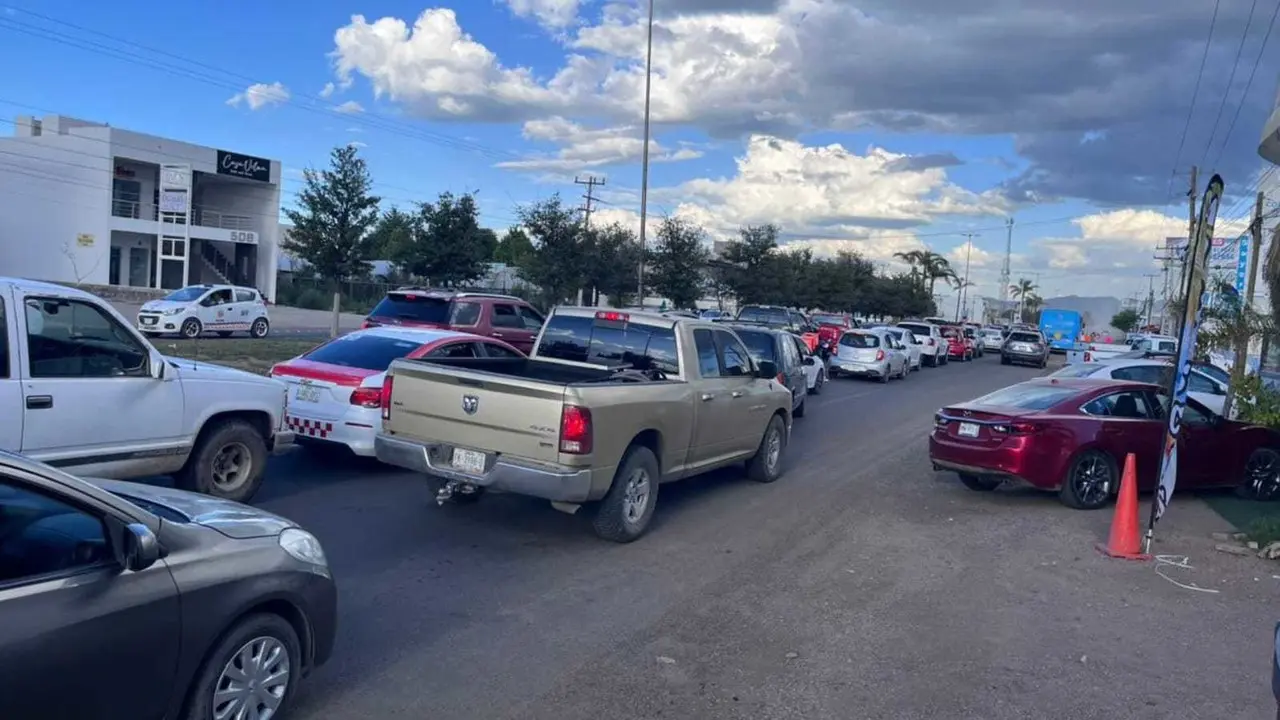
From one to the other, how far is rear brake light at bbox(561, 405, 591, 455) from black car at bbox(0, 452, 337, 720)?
305cm

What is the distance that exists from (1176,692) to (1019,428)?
5118 millimetres

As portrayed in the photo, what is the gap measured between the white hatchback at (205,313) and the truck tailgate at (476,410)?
21.2 meters

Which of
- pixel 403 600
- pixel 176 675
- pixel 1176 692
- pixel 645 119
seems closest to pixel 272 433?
pixel 403 600

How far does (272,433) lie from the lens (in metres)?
8.89

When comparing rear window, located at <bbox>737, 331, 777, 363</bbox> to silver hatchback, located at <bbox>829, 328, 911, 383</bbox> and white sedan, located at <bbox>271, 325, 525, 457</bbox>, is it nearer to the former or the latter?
white sedan, located at <bbox>271, 325, 525, 457</bbox>

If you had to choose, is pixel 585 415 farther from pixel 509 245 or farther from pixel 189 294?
pixel 509 245

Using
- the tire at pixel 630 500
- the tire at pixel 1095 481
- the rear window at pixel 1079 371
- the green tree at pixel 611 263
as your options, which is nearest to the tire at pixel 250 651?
the tire at pixel 630 500

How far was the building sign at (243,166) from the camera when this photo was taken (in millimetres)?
53250

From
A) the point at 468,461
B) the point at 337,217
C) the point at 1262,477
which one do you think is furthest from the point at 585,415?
the point at 337,217

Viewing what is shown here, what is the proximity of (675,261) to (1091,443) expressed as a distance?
31.5 meters

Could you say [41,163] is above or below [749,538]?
above

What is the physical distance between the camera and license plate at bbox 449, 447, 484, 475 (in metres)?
7.82

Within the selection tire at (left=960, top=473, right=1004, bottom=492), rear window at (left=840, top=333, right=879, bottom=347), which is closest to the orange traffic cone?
tire at (left=960, top=473, right=1004, bottom=492)

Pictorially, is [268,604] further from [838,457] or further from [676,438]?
[838,457]
